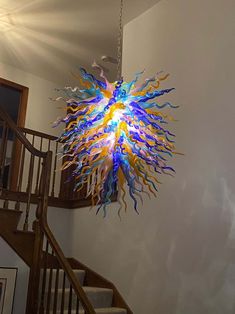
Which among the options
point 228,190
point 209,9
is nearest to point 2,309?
point 228,190

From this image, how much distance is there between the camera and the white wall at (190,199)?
3.81 metres

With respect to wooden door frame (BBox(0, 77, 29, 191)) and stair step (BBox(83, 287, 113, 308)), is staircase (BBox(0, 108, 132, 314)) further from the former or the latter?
wooden door frame (BBox(0, 77, 29, 191))

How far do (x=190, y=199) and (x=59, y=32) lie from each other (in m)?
3.46

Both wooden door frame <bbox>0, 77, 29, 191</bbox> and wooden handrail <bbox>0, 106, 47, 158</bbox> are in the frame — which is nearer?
wooden handrail <bbox>0, 106, 47, 158</bbox>

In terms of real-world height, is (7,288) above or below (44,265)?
below

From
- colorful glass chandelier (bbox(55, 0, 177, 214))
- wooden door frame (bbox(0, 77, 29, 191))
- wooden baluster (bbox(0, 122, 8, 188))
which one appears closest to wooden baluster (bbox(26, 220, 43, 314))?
wooden baluster (bbox(0, 122, 8, 188))

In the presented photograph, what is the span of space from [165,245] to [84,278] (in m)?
1.60

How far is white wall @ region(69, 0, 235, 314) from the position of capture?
3.81 meters

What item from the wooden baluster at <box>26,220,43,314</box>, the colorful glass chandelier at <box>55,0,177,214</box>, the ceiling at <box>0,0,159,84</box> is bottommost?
the wooden baluster at <box>26,220,43,314</box>

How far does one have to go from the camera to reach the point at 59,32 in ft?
20.0

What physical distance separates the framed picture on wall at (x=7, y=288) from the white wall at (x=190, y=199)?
4.02 ft

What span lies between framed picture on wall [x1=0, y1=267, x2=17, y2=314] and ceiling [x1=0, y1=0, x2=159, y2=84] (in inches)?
138

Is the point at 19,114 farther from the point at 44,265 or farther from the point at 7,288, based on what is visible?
the point at 44,265


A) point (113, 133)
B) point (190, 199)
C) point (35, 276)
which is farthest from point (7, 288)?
point (113, 133)
